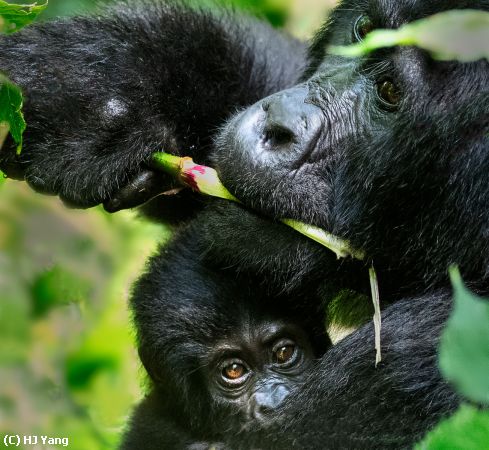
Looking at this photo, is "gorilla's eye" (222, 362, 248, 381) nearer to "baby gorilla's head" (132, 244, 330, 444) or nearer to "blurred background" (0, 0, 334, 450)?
"baby gorilla's head" (132, 244, 330, 444)

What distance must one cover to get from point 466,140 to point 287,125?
51 centimetres

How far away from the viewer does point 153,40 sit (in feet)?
10.2

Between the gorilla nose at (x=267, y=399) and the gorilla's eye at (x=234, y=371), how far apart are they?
10cm

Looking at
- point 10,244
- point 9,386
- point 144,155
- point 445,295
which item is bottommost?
point 9,386

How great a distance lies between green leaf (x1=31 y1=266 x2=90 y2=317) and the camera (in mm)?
4020

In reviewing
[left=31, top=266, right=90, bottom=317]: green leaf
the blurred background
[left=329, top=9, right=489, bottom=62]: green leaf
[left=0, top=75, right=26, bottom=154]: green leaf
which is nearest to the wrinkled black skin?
[left=0, top=75, right=26, bottom=154]: green leaf

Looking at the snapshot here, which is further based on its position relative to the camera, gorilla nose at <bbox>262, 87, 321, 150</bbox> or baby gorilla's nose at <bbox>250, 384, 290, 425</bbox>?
baby gorilla's nose at <bbox>250, 384, 290, 425</bbox>

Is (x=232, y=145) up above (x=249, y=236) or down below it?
above

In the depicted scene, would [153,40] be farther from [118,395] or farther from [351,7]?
[118,395]

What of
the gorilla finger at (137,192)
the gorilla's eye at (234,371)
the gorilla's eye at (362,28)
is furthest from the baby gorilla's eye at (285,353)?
the gorilla's eye at (362,28)

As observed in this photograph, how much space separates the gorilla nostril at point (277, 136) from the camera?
2.52 m

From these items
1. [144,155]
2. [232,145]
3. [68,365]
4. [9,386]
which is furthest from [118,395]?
[232,145]

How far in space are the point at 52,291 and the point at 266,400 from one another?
4.98ft

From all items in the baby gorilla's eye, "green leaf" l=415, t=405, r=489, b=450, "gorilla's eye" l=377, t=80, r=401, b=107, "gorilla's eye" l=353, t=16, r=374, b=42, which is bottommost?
the baby gorilla's eye
